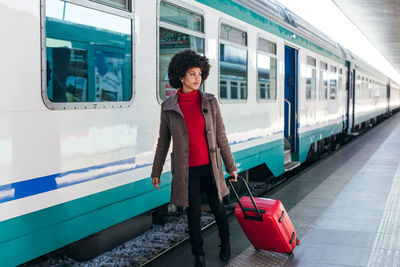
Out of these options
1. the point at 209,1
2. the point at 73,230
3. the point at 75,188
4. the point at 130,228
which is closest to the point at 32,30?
the point at 75,188

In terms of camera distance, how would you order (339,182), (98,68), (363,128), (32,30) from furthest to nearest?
(363,128) → (339,182) → (98,68) → (32,30)

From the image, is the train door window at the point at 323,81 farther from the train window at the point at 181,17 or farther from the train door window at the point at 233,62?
the train window at the point at 181,17

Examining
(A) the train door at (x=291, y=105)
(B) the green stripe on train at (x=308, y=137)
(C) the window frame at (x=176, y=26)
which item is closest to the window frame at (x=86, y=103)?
(C) the window frame at (x=176, y=26)

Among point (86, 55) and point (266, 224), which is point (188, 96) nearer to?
point (86, 55)

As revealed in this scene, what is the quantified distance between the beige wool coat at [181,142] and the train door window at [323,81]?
7156 mm

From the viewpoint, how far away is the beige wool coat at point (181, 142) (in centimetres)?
351

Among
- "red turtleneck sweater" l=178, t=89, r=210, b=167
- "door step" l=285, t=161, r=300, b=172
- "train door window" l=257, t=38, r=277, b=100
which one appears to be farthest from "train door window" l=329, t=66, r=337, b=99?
"red turtleneck sweater" l=178, t=89, r=210, b=167

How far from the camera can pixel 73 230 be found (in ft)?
10.6

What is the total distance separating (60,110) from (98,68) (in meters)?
0.55

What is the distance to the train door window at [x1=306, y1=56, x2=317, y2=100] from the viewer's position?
9205 mm

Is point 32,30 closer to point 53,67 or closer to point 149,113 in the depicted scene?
point 53,67

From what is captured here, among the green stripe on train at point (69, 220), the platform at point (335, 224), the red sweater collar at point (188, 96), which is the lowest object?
the platform at point (335, 224)

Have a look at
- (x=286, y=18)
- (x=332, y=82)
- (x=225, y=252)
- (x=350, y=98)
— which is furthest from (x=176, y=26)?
(x=350, y=98)

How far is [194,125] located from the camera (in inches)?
140
